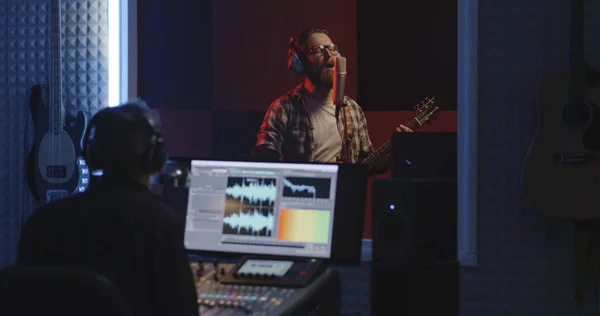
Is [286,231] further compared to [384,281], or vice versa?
[384,281]

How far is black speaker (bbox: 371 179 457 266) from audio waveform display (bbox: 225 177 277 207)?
526 mm

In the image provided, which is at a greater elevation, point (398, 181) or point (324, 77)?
point (324, 77)

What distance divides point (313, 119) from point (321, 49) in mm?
400

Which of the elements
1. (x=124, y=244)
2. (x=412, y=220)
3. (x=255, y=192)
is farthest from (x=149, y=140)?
(x=412, y=220)

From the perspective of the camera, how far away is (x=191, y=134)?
4.45 meters

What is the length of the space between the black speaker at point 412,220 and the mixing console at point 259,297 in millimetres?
430

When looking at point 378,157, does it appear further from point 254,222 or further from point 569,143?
point 254,222

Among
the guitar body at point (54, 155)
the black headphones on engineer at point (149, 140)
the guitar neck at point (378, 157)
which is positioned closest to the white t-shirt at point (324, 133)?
the guitar neck at point (378, 157)

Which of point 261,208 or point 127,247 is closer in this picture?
point 127,247

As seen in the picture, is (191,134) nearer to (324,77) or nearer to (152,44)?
(152,44)

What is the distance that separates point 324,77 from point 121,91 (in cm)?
104

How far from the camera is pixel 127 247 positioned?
151 centimetres

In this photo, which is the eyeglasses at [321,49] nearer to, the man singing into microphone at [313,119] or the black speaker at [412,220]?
the man singing into microphone at [313,119]

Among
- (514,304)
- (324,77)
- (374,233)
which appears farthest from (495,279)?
(324,77)
